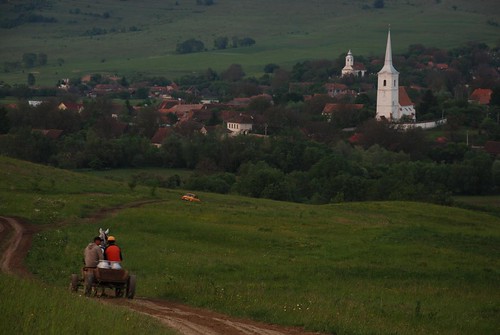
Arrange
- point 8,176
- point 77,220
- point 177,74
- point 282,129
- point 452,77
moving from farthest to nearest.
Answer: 1. point 177,74
2. point 452,77
3. point 282,129
4. point 8,176
5. point 77,220

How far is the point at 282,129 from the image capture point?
108125mm

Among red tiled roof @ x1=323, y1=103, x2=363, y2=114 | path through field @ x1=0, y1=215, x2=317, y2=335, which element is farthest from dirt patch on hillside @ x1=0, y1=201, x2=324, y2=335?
red tiled roof @ x1=323, y1=103, x2=363, y2=114

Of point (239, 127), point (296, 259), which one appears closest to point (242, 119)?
point (239, 127)

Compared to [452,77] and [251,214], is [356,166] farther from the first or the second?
[452,77]

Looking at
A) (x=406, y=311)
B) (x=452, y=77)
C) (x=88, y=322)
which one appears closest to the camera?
(x=88, y=322)

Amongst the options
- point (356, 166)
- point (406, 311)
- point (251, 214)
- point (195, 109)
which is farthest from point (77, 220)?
point (195, 109)

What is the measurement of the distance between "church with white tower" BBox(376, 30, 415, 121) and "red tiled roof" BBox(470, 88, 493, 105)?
10.2 m

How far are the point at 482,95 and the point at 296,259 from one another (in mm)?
122375

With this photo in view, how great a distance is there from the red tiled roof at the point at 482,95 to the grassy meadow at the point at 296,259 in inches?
3996

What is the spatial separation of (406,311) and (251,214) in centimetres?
1656

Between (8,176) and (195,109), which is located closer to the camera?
(8,176)

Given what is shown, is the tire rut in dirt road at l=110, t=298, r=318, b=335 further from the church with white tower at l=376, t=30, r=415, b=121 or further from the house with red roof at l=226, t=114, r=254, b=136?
the church with white tower at l=376, t=30, r=415, b=121

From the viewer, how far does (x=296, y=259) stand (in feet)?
92.9

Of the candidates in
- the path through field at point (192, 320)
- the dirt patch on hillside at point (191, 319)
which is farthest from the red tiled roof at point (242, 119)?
the path through field at point (192, 320)
